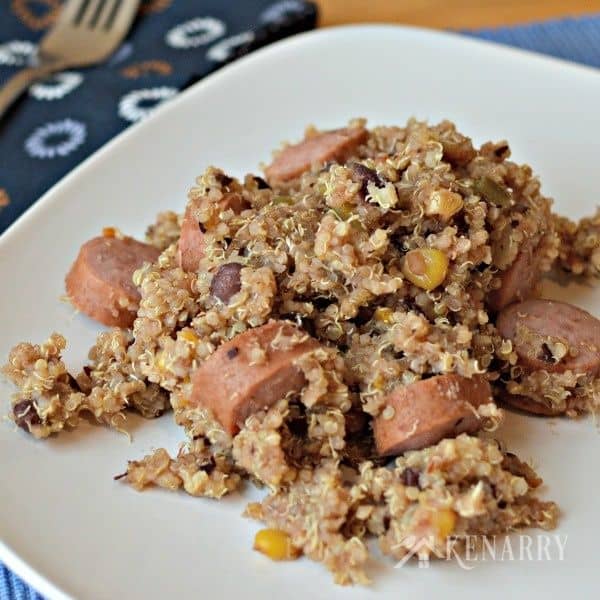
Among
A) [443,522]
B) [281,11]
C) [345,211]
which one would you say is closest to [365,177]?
[345,211]

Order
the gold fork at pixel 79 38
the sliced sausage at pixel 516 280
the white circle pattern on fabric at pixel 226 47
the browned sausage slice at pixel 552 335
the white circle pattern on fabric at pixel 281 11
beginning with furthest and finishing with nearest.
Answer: the white circle pattern on fabric at pixel 281 11, the gold fork at pixel 79 38, the white circle pattern on fabric at pixel 226 47, the sliced sausage at pixel 516 280, the browned sausage slice at pixel 552 335

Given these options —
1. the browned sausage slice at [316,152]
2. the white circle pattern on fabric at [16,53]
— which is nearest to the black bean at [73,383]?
the browned sausage slice at [316,152]

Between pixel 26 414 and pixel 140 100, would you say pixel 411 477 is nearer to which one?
pixel 26 414

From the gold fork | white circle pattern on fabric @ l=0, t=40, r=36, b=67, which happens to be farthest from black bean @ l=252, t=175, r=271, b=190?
white circle pattern on fabric @ l=0, t=40, r=36, b=67

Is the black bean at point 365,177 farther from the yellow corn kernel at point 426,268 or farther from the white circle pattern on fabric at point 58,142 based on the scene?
the white circle pattern on fabric at point 58,142

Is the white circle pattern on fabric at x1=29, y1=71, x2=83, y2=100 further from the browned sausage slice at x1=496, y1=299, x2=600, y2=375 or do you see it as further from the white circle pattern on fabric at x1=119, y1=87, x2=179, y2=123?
the browned sausage slice at x1=496, y1=299, x2=600, y2=375
